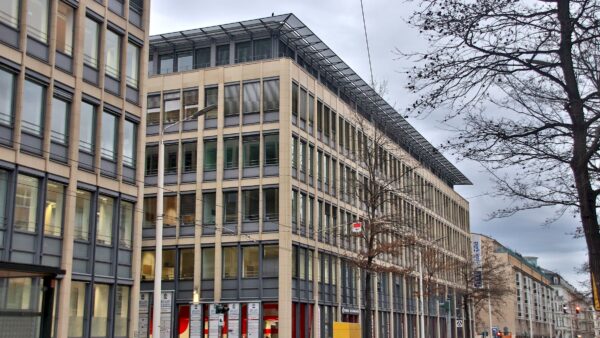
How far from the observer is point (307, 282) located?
177 feet

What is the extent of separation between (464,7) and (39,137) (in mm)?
22083

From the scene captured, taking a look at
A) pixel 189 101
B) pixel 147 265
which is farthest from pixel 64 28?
pixel 147 265

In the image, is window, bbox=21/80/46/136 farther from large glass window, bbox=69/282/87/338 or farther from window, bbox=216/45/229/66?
window, bbox=216/45/229/66

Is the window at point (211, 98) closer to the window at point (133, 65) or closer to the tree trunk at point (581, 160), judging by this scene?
the window at point (133, 65)

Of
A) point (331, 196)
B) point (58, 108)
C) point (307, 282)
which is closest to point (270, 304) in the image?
point (307, 282)

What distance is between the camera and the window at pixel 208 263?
52.6m

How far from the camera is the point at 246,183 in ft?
173

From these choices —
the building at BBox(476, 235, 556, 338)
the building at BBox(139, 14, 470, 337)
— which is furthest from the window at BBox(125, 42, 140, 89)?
the building at BBox(476, 235, 556, 338)

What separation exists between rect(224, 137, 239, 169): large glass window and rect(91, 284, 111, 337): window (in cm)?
2138

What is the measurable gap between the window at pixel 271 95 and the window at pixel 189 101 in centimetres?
534

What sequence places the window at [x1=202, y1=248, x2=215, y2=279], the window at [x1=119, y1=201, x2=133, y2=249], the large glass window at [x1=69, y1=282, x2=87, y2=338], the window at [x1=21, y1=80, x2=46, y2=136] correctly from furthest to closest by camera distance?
1. the window at [x1=202, y1=248, x2=215, y2=279]
2. the window at [x1=119, y1=201, x2=133, y2=249]
3. the large glass window at [x1=69, y1=282, x2=87, y2=338]
4. the window at [x1=21, y1=80, x2=46, y2=136]

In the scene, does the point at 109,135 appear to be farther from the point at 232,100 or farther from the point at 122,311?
the point at 232,100

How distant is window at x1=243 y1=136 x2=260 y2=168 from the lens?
5288cm

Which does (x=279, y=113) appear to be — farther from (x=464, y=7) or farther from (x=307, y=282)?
(x=464, y=7)
